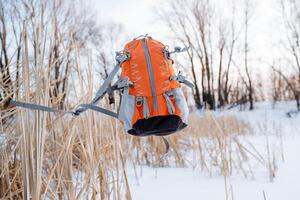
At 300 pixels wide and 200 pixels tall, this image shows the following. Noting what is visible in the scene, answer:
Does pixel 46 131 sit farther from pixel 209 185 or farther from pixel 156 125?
pixel 209 185

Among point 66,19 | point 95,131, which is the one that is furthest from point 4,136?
point 66,19

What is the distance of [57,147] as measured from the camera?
989 millimetres

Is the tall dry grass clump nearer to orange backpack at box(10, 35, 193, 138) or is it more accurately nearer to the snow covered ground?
orange backpack at box(10, 35, 193, 138)

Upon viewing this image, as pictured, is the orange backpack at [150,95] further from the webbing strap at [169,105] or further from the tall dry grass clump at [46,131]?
the tall dry grass clump at [46,131]

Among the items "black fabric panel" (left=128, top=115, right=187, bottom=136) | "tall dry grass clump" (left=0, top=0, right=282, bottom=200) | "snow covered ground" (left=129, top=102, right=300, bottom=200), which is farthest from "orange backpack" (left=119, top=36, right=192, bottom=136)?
"snow covered ground" (left=129, top=102, right=300, bottom=200)

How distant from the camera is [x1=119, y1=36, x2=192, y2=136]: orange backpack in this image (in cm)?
60

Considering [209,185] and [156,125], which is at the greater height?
[156,125]

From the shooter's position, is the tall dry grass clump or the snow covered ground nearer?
the tall dry grass clump

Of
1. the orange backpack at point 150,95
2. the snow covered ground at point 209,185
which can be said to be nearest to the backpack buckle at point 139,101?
the orange backpack at point 150,95

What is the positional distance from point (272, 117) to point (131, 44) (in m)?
9.81

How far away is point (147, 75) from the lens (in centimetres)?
60

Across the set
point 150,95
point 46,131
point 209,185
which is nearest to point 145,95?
point 150,95

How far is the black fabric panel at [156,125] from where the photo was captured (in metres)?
0.60

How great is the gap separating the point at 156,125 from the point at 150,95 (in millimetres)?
64
